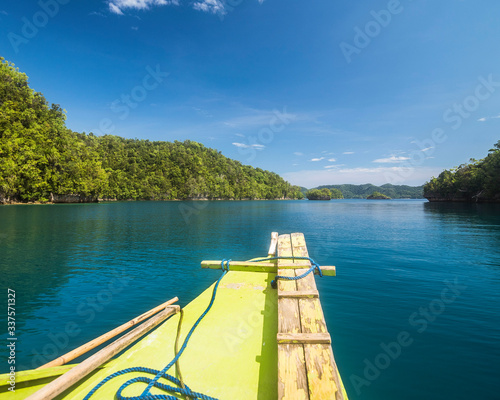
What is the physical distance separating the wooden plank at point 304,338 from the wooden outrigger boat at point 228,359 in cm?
1

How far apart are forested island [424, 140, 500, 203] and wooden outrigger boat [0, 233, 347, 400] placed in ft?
332

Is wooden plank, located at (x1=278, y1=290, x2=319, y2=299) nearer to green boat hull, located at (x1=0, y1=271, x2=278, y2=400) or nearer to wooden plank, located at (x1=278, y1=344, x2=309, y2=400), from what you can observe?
green boat hull, located at (x1=0, y1=271, x2=278, y2=400)

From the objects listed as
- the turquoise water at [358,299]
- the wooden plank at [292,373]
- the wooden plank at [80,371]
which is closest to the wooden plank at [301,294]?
the wooden plank at [292,373]

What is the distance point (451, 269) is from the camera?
13109mm

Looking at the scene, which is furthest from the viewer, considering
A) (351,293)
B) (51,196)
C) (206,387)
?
(51,196)

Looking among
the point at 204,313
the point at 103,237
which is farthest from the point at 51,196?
the point at 204,313

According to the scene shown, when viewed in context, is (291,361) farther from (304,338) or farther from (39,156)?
(39,156)

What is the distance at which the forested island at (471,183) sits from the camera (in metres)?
73.6

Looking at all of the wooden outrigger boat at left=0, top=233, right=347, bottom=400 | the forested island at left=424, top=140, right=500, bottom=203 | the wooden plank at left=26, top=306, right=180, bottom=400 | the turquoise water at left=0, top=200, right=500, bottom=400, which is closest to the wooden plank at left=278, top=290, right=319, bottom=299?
the wooden outrigger boat at left=0, top=233, right=347, bottom=400

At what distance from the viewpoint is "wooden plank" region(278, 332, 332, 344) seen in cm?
306

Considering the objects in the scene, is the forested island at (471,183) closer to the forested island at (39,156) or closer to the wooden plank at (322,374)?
the wooden plank at (322,374)

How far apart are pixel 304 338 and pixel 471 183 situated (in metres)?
121

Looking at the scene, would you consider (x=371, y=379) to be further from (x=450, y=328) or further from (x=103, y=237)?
(x=103, y=237)

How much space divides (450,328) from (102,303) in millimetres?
12075
